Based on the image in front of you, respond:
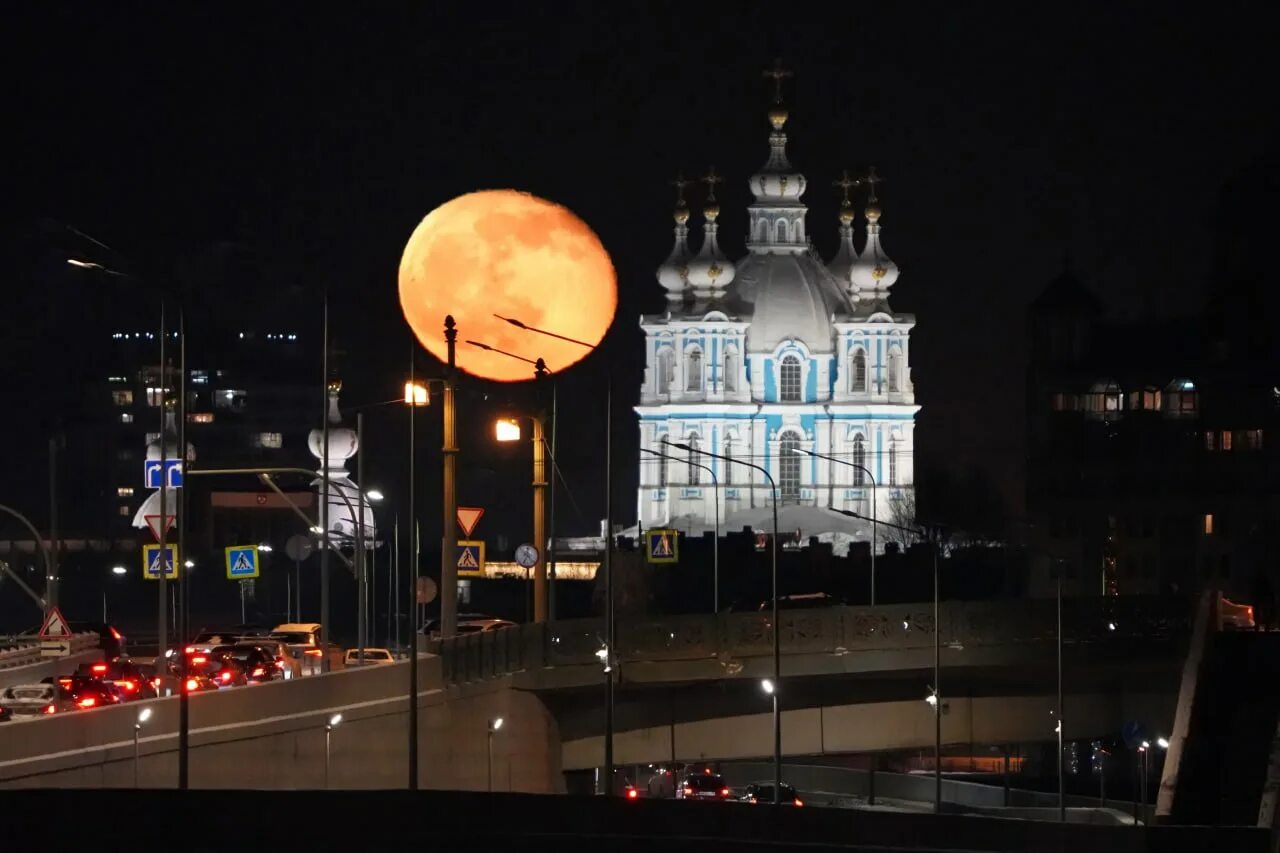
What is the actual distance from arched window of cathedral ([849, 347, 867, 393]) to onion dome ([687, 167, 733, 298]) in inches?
371

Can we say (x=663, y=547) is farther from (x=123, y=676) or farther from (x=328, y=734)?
(x=328, y=734)

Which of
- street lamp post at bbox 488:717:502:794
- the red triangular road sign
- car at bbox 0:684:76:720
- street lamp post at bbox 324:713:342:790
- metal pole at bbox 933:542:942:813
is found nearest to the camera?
street lamp post at bbox 324:713:342:790

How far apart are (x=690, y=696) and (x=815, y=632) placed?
10.0 ft

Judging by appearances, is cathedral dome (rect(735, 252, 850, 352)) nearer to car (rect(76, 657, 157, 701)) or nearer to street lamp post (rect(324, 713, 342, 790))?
car (rect(76, 657, 157, 701))

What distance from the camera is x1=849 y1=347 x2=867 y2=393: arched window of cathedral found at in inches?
6905

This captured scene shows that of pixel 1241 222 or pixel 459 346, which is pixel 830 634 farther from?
pixel 1241 222

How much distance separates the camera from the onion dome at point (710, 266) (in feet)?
570

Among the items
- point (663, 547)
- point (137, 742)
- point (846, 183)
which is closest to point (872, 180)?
point (846, 183)

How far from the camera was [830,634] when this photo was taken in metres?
58.8

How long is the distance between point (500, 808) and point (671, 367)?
143 meters

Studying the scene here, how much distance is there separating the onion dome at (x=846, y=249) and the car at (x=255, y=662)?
118765 mm

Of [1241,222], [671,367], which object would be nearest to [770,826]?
[1241,222]

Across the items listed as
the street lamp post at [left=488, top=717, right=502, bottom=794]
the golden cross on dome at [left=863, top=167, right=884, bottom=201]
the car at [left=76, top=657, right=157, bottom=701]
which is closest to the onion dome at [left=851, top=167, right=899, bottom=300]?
the golden cross on dome at [left=863, top=167, right=884, bottom=201]

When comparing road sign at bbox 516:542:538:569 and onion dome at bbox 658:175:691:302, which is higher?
onion dome at bbox 658:175:691:302
